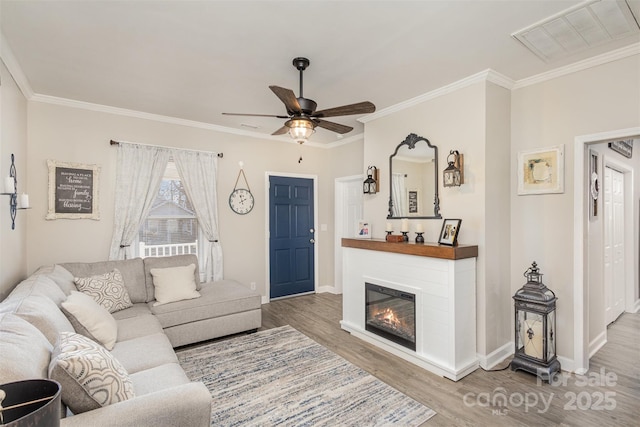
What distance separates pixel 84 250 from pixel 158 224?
86cm

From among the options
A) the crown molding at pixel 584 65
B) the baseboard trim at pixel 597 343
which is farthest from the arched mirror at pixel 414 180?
the baseboard trim at pixel 597 343

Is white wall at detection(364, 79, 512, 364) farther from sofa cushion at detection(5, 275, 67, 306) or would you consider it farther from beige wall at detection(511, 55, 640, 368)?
sofa cushion at detection(5, 275, 67, 306)

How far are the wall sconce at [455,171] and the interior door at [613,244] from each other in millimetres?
2073

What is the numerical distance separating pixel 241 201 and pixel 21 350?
11.7 ft

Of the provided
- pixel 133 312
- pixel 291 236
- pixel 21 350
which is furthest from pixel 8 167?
pixel 291 236

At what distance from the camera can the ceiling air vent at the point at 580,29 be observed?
2014 mm

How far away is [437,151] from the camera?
332 cm

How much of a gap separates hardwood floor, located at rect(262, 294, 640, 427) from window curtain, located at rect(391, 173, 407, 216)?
1.58 m

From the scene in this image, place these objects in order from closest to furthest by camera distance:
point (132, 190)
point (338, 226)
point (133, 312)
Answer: point (133, 312), point (132, 190), point (338, 226)

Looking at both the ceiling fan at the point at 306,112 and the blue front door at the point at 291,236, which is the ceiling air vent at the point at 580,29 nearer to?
the ceiling fan at the point at 306,112

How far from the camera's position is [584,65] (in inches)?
Result: 107

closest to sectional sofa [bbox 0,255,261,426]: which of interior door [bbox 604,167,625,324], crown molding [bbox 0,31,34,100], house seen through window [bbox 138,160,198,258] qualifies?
house seen through window [bbox 138,160,198,258]

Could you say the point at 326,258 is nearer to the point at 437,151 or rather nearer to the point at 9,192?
the point at 437,151

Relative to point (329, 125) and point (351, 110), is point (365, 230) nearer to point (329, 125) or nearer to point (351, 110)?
point (329, 125)
